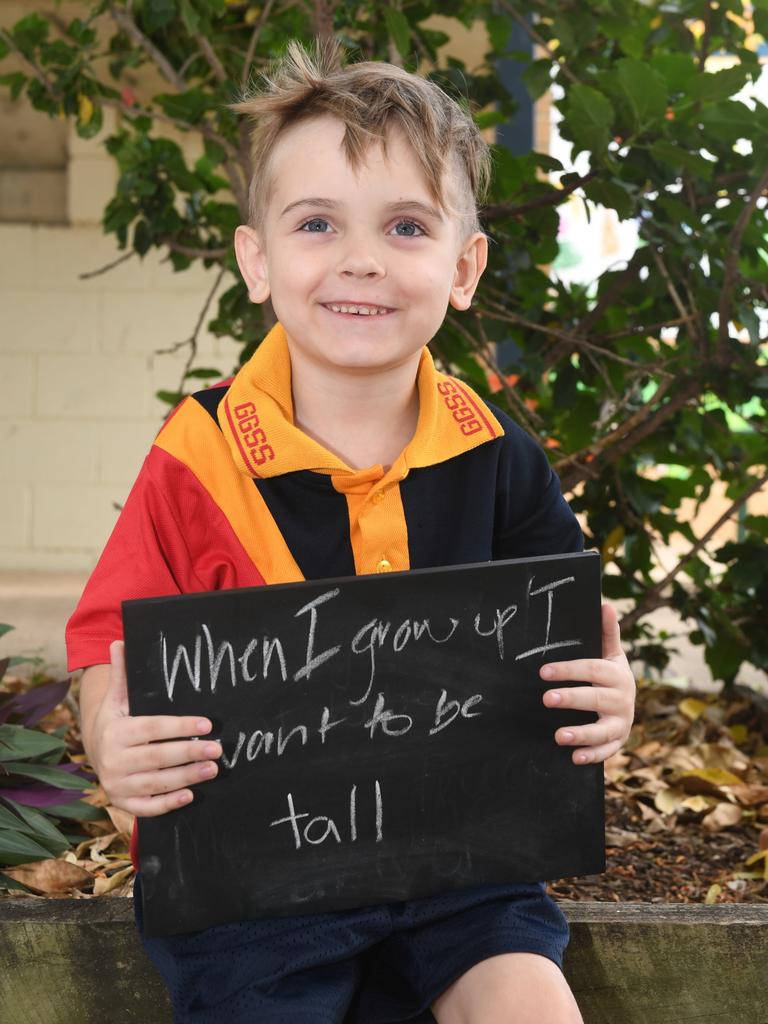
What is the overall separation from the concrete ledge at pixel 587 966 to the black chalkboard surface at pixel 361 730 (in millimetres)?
286

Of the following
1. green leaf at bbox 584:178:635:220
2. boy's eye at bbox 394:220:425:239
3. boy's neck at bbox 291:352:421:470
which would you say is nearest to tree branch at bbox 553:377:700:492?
green leaf at bbox 584:178:635:220

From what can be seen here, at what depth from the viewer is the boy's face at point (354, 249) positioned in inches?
59.2

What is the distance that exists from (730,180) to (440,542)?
4.14 feet

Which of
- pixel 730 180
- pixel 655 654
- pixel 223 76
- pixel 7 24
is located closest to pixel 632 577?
pixel 655 654

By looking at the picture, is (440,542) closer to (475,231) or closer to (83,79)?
(475,231)

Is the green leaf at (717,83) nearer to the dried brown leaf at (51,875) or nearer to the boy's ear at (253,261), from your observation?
the boy's ear at (253,261)

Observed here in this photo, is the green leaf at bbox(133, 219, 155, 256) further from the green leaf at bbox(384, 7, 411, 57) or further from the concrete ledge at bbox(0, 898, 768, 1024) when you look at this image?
the concrete ledge at bbox(0, 898, 768, 1024)

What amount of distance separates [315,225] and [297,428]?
248mm

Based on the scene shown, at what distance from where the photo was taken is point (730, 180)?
8.07 ft

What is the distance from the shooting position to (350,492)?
1.56m

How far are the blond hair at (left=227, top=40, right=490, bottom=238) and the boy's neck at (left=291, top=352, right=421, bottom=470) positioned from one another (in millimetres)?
210

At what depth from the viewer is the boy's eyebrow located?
1.51m

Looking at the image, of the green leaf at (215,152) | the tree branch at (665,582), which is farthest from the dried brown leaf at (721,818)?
the green leaf at (215,152)

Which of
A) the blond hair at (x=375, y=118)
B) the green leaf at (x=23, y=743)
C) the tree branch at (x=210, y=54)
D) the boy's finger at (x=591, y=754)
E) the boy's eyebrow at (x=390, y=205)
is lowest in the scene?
the green leaf at (x=23, y=743)
